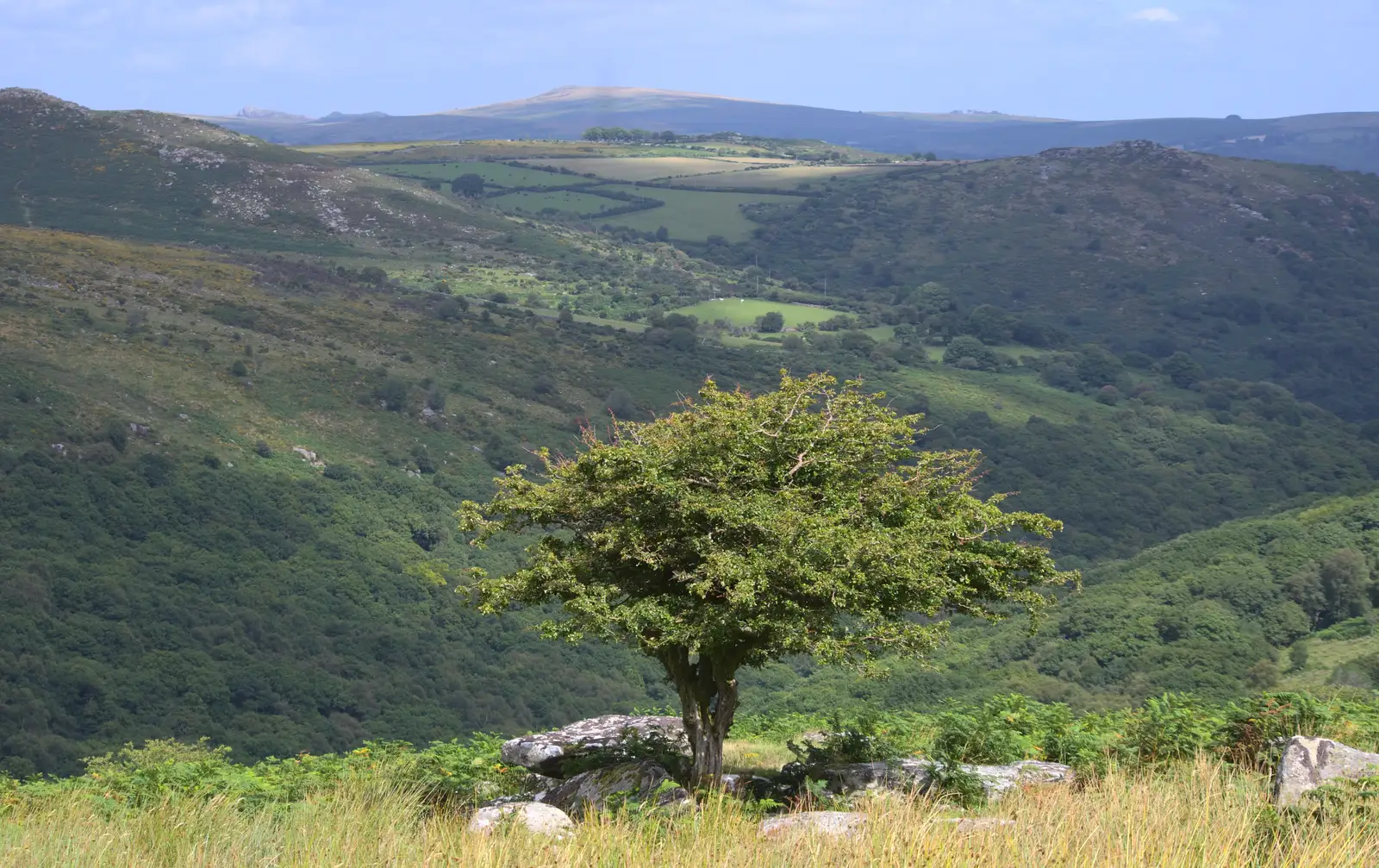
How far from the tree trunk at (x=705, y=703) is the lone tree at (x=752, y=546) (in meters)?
0.02

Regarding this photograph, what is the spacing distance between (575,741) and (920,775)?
17.8 ft

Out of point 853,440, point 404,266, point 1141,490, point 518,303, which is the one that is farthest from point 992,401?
point 853,440

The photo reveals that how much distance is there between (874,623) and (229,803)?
6562 mm

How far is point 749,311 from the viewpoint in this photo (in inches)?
6880

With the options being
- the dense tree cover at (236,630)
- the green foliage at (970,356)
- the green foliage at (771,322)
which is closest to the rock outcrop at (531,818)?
the dense tree cover at (236,630)

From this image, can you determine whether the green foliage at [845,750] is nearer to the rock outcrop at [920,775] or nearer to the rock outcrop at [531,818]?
the rock outcrop at [920,775]

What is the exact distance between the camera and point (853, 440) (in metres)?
13.4

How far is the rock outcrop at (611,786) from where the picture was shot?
11914 mm

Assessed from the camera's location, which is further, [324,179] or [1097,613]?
[324,179]

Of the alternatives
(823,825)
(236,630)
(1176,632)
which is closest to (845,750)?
(823,825)

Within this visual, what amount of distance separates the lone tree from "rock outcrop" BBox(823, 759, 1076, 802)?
1.09 metres

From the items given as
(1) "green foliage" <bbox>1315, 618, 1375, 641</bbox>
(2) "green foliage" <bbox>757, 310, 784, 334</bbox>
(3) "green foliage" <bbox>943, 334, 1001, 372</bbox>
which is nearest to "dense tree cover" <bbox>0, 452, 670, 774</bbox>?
(1) "green foliage" <bbox>1315, 618, 1375, 641</bbox>

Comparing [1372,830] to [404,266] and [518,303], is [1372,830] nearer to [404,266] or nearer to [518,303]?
[518,303]

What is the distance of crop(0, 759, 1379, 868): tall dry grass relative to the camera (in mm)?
5809
